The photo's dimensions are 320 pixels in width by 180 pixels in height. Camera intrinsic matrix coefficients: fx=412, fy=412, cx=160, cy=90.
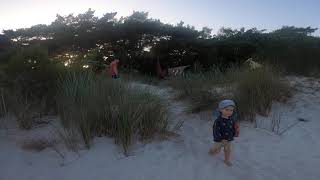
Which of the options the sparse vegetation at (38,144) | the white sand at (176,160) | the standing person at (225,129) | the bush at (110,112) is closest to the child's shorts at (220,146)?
the standing person at (225,129)

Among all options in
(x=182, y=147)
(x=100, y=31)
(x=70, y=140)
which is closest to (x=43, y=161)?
(x=70, y=140)

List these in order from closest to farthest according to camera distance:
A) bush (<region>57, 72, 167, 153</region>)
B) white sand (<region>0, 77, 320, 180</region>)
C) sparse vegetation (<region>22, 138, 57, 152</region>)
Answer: white sand (<region>0, 77, 320, 180</region>) → bush (<region>57, 72, 167, 153</region>) → sparse vegetation (<region>22, 138, 57, 152</region>)

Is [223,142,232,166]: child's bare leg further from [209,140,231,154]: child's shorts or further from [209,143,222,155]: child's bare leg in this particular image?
[209,143,222,155]: child's bare leg

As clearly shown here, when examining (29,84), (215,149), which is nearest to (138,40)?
(29,84)

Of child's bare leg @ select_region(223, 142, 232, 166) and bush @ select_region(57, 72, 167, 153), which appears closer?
child's bare leg @ select_region(223, 142, 232, 166)

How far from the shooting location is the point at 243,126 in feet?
25.7

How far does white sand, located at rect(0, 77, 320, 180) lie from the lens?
18.6 ft

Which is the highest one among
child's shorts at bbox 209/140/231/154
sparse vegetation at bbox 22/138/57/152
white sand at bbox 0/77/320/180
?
child's shorts at bbox 209/140/231/154

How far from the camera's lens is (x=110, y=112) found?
655 cm

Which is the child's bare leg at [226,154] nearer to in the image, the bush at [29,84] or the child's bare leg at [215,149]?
the child's bare leg at [215,149]

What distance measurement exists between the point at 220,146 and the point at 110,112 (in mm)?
1799

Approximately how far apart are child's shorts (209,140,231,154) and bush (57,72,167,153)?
3.32 ft

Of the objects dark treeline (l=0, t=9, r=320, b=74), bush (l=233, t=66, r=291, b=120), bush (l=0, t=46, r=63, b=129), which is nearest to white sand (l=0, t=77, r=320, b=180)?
bush (l=0, t=46, r=63, b=129)

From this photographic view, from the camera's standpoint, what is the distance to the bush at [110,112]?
6.37 m
